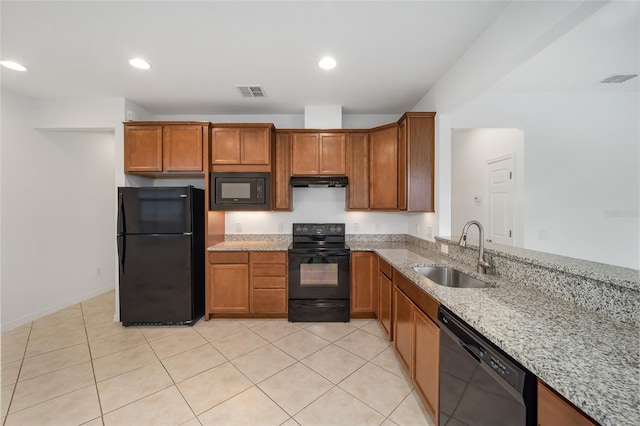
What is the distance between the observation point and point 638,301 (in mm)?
993

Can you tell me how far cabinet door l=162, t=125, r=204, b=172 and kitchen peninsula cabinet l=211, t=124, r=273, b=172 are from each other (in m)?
0.17

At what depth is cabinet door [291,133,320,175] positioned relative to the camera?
3223mm

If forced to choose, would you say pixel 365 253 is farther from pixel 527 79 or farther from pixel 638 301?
pixel 527 79

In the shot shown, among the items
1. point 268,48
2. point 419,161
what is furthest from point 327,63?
point 419,161

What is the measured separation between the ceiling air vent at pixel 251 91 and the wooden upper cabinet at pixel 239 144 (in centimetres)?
37

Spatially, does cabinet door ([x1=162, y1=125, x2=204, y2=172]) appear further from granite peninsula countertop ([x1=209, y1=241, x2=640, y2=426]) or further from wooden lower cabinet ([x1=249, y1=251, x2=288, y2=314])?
granite peninsula countertop ([x1=209, y1=241, x2=640, y2=426])

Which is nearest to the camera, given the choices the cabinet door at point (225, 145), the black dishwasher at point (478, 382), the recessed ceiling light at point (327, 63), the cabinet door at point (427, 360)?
the black dishwasher at point (478, 382)

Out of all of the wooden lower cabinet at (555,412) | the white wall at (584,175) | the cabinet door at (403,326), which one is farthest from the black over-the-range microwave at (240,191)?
the white wall at (584,175)

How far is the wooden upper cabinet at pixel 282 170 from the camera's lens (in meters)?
3.24

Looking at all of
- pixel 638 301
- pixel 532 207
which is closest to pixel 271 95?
pixel 638 301

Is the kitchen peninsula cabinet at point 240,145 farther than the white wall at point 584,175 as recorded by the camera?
Yes

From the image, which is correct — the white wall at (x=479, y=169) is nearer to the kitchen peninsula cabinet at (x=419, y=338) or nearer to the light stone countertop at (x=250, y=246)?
the kitchen peninsula cabinet at (x=419, y=338)

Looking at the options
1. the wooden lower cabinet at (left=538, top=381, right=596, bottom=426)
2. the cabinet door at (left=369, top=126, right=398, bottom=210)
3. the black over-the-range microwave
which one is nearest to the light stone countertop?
the black over-the-range microwave

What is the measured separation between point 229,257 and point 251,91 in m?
2.05
